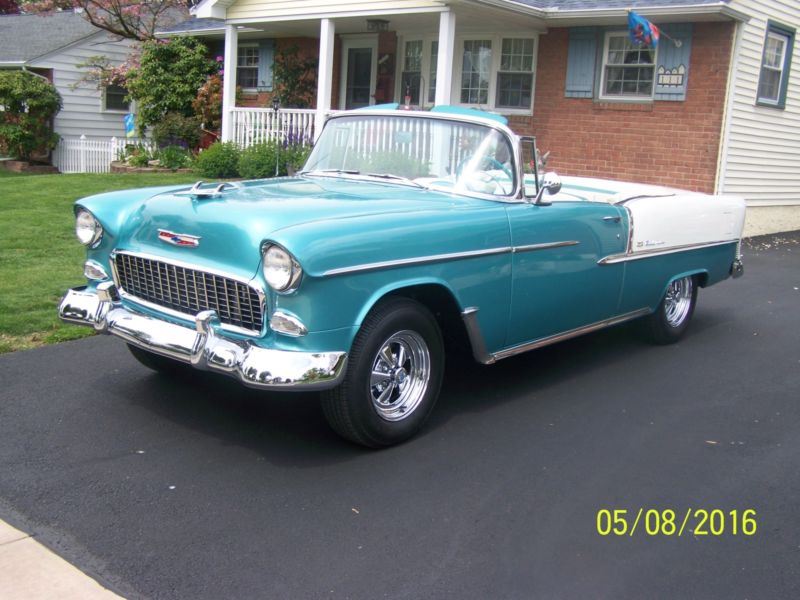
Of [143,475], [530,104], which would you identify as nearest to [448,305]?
[143,475]

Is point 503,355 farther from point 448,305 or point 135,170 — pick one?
point 135,170

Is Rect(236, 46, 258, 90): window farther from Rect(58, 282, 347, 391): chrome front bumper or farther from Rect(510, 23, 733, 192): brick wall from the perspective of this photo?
Rect(58, 282, 347, 391): chrome front bumper

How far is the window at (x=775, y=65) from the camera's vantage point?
44.0 ft

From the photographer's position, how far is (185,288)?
4.26 meters

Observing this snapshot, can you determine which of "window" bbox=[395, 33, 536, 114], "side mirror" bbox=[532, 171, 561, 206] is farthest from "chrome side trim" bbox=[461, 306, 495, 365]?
"window" bbox=[395, 33, 536, 114]

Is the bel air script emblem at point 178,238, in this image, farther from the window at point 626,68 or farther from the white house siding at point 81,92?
the white house siding at point 81,92

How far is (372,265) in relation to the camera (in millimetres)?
4020

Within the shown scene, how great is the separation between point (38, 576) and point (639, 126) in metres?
11.9

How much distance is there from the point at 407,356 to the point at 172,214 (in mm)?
1454

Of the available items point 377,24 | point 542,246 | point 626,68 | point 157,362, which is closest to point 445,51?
point 377,24

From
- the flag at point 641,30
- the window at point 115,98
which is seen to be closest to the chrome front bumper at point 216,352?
the flag at point 641,30

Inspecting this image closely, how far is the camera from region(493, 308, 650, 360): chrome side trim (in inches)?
196

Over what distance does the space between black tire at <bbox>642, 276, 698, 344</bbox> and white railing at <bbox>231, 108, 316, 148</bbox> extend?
9.32m
